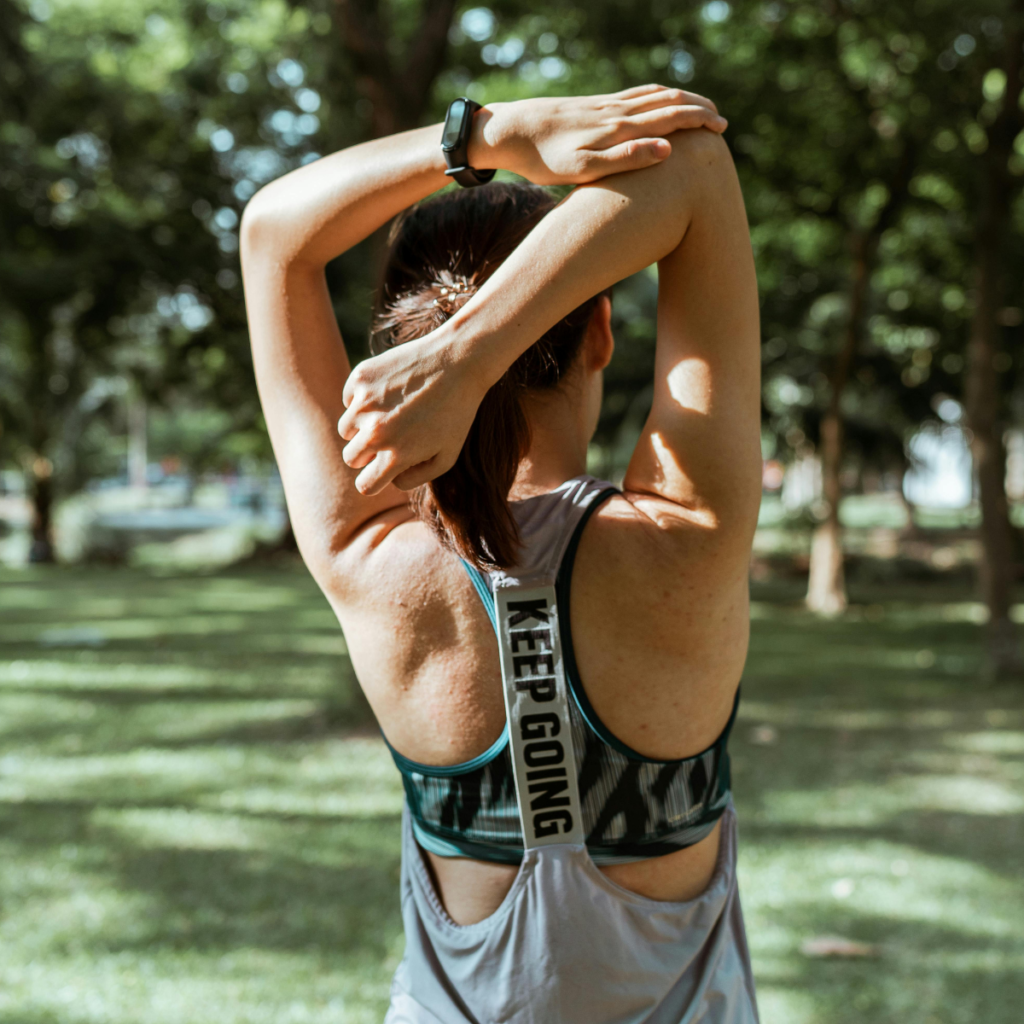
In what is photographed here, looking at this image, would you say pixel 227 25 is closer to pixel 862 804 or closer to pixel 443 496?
pixel 862 804

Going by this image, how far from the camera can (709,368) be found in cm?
108

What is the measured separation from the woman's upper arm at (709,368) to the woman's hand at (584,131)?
0.03 m

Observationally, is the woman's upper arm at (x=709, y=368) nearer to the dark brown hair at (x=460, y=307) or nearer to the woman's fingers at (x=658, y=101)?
the woman's fingers at (x=658, y=101)

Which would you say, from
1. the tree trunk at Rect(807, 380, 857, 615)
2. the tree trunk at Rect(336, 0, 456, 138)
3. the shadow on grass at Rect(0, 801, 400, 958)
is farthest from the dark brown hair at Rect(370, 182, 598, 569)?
the tree trunk at Rect(807, 380, 857, 615)

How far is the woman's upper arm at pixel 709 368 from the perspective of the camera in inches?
42.1

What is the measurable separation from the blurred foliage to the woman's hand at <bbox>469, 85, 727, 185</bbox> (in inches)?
211

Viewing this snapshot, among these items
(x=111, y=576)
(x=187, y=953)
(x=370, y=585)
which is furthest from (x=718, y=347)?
(x=111, y=576)

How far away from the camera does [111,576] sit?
57.9ft

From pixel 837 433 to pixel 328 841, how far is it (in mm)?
9551

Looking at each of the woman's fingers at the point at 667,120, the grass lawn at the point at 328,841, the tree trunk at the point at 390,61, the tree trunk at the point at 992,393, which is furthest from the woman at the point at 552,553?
the tree trunk at the point at 992,393

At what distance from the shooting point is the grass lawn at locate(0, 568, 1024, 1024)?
135 inches

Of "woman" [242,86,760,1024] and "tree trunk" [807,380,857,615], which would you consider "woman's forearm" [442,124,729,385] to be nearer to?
"woman" [242,86,760,1024]

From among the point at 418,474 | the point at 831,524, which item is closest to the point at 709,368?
the point at 418,474

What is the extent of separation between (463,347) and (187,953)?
3427 millimetres
